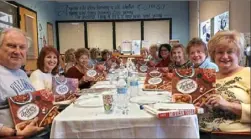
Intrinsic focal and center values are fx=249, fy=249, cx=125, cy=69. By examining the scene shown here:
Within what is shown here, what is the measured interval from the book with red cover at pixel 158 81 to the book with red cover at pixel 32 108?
86cm

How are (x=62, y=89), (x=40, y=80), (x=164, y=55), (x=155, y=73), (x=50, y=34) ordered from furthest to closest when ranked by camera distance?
(x=50, y=34) < (x=164, y=55) < (x=155, y=73) < (x=40, y=80) < (x=62, y=89)

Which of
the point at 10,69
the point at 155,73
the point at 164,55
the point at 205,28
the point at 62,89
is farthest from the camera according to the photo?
the point at 205,28

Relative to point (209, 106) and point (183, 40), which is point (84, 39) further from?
point (209, 106)

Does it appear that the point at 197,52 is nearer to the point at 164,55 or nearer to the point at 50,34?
the point at 164,55

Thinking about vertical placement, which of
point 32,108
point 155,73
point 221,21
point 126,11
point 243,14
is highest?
point 126,11

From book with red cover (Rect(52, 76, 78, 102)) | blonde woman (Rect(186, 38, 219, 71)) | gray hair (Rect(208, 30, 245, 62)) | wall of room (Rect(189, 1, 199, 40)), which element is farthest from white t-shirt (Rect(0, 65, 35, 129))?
wall of room (Rect(189, 1, 199, 40))

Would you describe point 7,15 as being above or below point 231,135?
above

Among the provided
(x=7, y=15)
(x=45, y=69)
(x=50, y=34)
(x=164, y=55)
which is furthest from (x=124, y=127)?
(x=50, y=34)

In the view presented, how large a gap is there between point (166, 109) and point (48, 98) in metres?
0.59

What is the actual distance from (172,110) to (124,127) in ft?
0.72

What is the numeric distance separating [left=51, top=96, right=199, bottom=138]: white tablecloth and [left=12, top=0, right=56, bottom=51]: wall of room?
146 inches

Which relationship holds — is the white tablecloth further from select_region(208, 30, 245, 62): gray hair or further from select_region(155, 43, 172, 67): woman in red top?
select_region(155, 43, 172, 67): woman in red top

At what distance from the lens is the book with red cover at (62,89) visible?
5.51 feet

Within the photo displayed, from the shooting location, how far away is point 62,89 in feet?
5.60
